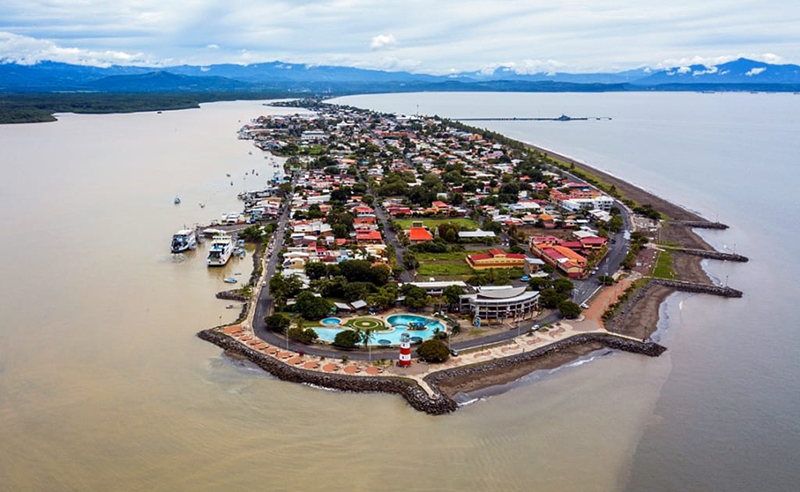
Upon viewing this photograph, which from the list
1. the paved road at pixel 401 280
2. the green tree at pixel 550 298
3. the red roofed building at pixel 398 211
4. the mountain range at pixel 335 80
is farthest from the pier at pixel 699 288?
the mountain range at pixel 335 80

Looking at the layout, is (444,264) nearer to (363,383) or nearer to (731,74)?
(363,383)

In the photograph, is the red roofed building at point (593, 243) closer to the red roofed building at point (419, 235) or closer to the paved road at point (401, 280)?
the paved road at point (401, 280)

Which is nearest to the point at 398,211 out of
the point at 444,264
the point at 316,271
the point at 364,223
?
the point at 364,223

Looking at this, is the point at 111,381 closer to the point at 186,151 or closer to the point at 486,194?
the point at 486,194

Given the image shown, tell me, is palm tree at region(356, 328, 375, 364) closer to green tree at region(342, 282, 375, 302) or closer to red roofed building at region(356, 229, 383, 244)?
green tree at region(342, 282, 375, 302)

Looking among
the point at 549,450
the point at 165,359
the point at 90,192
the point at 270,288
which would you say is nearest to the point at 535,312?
the point at 549,450

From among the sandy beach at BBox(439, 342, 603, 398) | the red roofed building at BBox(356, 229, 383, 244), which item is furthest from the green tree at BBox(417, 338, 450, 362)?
the red roofed building at BBox(356, 229, 383, 244)
